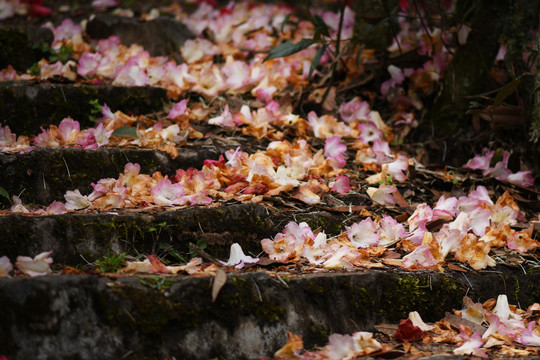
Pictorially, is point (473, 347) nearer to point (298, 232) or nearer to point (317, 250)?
point (317, 250)

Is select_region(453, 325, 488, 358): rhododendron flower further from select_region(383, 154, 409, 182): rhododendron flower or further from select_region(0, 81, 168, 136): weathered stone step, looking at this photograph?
select_region(0, 81, 168, 136): weathered stone step

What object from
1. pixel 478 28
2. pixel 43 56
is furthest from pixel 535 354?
pixel 43 56

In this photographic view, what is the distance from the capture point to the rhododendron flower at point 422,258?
6.43ft

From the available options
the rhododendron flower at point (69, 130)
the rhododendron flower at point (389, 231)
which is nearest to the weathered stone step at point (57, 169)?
the rhododendron flower at point (69, 130)

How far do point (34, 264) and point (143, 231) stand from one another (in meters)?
0.40

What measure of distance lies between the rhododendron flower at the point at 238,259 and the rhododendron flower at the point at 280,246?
0.09m

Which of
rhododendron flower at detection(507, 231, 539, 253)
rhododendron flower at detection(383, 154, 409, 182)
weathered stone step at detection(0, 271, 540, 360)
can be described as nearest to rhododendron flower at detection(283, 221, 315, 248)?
weathered stone step at detection(0, 271, 540, 360)

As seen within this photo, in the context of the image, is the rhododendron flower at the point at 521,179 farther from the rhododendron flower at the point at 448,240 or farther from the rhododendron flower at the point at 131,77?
the rhododendron flower at the point at 131,77

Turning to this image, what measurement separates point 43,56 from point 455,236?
8.37 feet

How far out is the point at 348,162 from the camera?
108 inches

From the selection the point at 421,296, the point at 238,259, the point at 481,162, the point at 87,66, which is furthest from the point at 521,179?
the point at 87,66

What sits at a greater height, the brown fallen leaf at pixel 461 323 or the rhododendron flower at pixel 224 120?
the rhododendron flower at pixel 224 120

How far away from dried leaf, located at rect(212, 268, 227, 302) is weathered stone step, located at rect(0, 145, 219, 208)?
87 cm

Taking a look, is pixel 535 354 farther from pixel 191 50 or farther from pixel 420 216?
pixel 191 50
